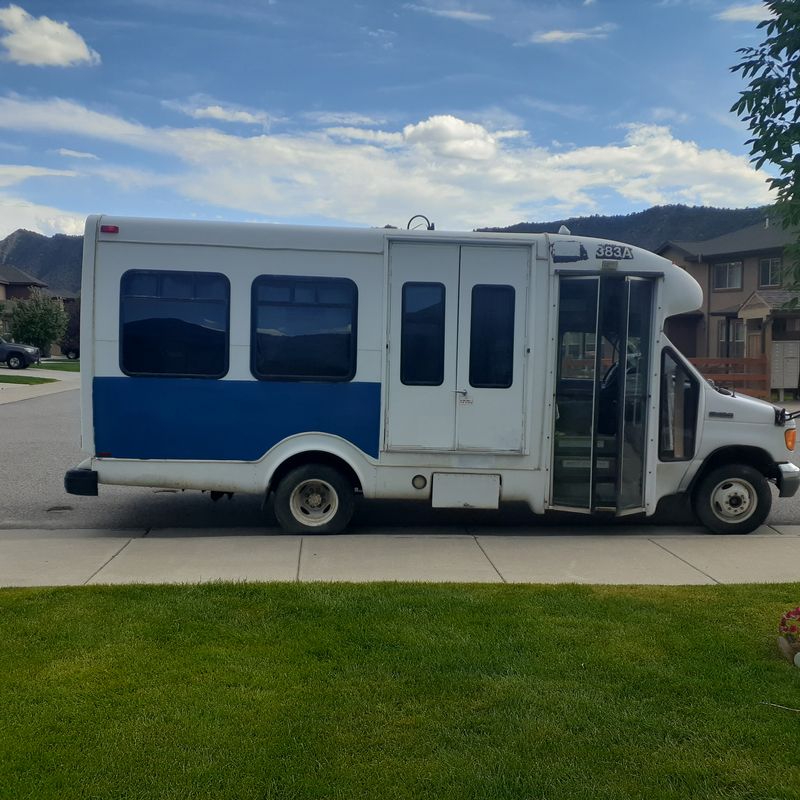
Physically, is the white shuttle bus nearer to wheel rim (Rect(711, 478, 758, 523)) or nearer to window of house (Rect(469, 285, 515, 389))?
window of house (Rect(469, 285, 515, 389))

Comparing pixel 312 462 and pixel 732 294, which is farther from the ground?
pixel 732 294

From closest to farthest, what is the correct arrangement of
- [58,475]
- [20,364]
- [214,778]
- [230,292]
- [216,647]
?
1. [214,778]
2. [216,647]
3. [230,292]
4. [58,475]
5. [20,364]

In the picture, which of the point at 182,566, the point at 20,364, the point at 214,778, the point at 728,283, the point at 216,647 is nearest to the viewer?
the point at 214,778

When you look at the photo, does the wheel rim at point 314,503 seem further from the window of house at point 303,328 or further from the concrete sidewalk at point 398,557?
the window of house at point 303,328

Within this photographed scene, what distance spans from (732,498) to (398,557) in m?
3.32

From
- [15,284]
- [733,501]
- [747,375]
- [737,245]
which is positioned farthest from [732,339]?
[15,284]

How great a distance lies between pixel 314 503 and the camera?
26.1ft

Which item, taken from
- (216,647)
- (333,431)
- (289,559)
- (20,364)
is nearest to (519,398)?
(333,431)

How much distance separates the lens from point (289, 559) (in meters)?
7.05

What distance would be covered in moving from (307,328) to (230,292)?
0.74 m

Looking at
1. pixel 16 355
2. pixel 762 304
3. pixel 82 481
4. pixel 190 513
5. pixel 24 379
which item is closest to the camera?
pixel 82 481

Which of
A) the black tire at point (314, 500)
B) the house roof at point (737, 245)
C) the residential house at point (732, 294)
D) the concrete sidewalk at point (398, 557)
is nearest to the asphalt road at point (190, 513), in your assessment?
the concrete sidewalk at point (398, 557)

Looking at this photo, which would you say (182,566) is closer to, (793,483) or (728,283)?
(793,483)

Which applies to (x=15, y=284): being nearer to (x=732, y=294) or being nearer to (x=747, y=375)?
(x=732, y=294)
